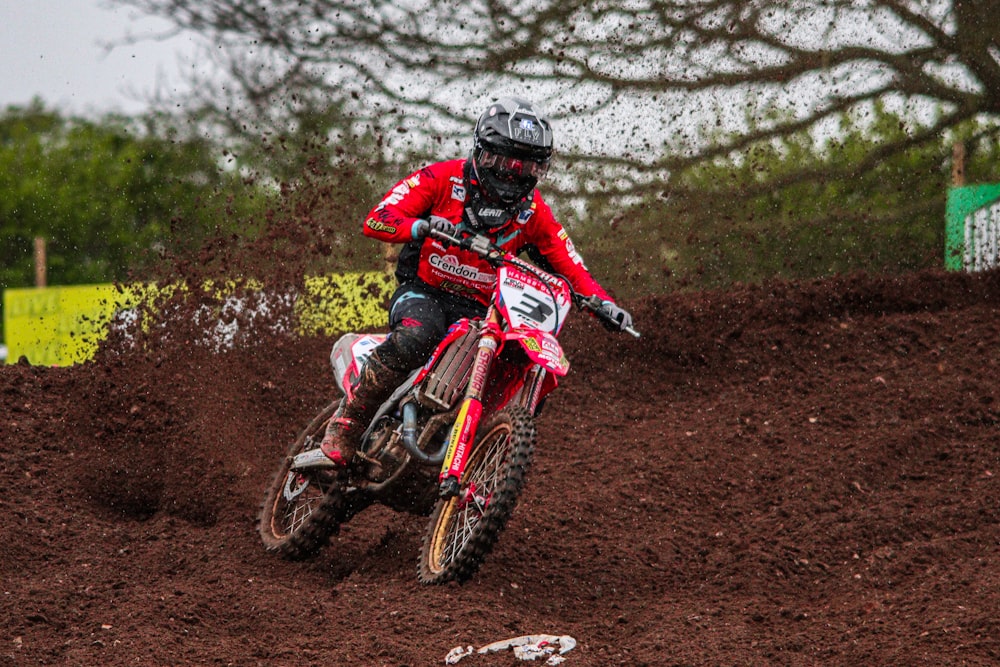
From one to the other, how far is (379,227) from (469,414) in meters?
1.14

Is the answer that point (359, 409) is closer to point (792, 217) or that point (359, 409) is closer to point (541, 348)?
point (541, 348)

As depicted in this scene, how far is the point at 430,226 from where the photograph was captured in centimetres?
540

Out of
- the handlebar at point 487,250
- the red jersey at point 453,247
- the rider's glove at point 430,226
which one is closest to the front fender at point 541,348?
the handlebar at point 487,250

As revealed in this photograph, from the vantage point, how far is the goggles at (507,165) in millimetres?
5645

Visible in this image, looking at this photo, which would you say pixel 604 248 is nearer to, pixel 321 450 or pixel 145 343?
pixel 145 343

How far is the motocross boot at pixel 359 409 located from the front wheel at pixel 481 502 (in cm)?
74

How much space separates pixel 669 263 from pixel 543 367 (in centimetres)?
585

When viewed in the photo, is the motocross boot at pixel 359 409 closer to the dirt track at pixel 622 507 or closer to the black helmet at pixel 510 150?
the dirt track at pixel 622 507

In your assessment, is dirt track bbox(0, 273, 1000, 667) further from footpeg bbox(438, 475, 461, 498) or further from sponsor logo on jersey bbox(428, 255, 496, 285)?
sponsor logo on jersey bbox(428, 255, 496, 285)

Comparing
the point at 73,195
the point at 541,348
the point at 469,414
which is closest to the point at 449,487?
the point at 469,414

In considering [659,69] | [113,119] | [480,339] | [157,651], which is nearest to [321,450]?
[480,339]

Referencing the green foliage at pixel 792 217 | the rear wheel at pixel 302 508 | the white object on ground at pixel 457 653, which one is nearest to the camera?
the white object on ground at pixel 457 653

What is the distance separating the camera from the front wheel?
199 inches

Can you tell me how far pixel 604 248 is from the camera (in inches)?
428
